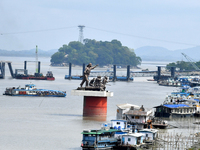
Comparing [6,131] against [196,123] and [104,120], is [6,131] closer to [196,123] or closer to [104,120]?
[104,120]

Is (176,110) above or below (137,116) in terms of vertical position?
below

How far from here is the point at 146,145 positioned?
31031mm

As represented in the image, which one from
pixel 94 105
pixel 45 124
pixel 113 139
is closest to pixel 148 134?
pixel 113 139

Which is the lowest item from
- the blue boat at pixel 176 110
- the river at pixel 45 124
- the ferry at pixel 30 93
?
the river at pixel 45 124

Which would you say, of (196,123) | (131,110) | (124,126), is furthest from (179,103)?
(124,126)

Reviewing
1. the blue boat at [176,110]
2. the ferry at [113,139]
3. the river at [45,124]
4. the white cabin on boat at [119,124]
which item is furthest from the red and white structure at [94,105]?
the ferry at [113,139]

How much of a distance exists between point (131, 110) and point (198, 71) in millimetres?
121012

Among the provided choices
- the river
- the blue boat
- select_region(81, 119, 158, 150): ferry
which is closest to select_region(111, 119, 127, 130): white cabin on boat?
select_region(81, 119, 158, 150): ferry

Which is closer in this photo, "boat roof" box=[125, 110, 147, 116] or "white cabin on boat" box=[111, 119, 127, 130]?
"white cabin on boat" box=[111, 119, 127, 130]

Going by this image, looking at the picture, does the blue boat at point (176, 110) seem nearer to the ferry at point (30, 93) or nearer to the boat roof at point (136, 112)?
the boat roof at point (136, 112)

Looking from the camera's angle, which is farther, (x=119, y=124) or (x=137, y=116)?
(x=137, y=116)

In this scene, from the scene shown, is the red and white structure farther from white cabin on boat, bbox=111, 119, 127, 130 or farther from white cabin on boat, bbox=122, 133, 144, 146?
white cabin on boat, bbox=122, 133, 144, 146

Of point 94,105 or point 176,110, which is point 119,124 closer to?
point 94,105

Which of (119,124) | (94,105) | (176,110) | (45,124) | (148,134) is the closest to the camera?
(148,134)
